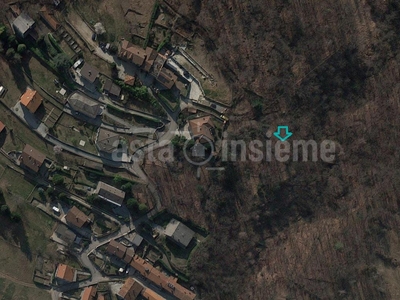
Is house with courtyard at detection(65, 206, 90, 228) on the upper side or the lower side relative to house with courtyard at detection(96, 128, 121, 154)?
lower

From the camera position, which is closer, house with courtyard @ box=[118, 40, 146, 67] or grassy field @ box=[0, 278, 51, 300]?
house with courtyard @ box=[118, 40, 146, 67]

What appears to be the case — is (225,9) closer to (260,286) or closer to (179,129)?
(179,129)

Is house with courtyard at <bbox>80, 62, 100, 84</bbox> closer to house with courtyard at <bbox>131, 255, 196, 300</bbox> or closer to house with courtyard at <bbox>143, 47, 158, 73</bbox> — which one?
house with courtyard at <bbox>143, 47, 158, 73</bbox>

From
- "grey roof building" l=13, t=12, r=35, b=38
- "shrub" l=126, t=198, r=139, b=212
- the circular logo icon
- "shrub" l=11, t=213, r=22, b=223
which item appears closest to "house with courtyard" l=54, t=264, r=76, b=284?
→ "shrub" l=11, t=213, r=22, b=223

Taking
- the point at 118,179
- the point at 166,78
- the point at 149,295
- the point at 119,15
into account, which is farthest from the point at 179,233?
the point at 119,15

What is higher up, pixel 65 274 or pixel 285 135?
pixel 285 135

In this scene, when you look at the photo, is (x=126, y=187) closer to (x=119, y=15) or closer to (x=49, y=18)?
(x=119, y=15)

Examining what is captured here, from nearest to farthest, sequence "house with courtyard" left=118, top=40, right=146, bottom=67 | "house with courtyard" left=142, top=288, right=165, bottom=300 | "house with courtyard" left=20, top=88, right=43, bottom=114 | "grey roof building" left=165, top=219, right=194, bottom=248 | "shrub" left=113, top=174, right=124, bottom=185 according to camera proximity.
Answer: "house with courtyard" left=118, top=40, right=146, bottom=67
"house with courtyard" left=20, top=88, right=43, bottom=114
"shrub" left=113, top=174, right=124, bottom=185
"grey roof building" left=165, top=219, right=194, bottom=248
"house with courtyard" left=142, top=288, right=165, bottom=300
